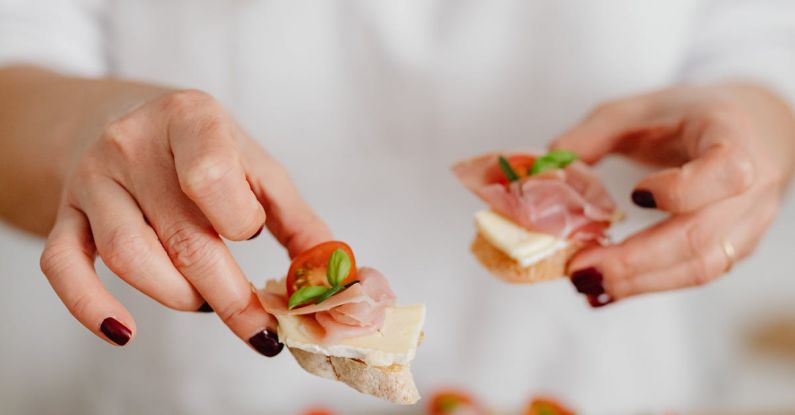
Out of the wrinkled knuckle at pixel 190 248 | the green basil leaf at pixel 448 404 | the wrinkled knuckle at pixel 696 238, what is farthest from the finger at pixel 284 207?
the green basil leaf at pixel 448 404

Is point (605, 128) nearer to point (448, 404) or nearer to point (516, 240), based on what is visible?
point (516, 240)

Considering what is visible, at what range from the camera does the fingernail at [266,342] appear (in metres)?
Answer: 0.85

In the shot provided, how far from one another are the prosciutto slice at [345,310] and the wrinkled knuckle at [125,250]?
0.50ft

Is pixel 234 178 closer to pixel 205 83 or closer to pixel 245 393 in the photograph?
pixel 205 83

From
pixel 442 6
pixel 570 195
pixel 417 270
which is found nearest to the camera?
pixel 570 195

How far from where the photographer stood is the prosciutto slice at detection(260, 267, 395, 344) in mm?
871

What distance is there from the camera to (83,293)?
2.54 feet

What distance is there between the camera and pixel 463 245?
1517 mm

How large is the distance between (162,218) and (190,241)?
1.7 inches

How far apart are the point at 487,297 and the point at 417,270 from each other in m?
0.16

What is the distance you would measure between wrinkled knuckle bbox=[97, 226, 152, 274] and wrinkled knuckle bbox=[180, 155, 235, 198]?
9 centimetres

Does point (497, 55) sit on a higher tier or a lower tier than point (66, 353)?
higher

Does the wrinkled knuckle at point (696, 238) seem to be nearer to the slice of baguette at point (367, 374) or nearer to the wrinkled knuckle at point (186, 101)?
the slice of baguette at point (367, 374)

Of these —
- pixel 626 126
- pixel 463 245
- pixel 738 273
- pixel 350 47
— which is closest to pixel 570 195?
pixel 626 126
